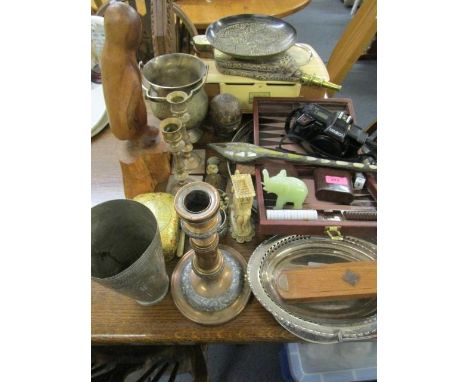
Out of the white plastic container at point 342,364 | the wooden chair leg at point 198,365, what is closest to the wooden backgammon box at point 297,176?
the wooden chair leg at point 198,365

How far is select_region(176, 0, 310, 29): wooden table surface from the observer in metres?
1.66

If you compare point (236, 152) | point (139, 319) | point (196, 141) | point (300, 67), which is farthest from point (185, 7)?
point (139, 319)

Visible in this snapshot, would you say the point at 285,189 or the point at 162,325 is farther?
the point at 285,189

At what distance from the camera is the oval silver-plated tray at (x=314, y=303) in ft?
1.86

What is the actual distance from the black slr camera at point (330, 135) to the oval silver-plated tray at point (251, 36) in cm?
24

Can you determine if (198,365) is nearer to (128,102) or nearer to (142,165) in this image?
(142,165)

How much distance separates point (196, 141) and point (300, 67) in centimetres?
40

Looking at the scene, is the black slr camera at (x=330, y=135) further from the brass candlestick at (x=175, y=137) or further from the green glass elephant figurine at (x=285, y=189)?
the brass candlestick at (x=175, y=137)

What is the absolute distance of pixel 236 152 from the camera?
32.4 inches

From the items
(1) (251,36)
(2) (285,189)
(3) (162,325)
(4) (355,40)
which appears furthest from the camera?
(4) (355,40)

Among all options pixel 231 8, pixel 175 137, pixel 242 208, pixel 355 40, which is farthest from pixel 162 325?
pixel 231 8

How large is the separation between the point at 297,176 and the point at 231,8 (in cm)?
132

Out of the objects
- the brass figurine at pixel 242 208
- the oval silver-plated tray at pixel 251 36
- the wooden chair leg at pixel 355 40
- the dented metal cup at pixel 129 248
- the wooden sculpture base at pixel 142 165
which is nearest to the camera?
the dented metal cup at pixel 129 248

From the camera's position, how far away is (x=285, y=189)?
69cm
